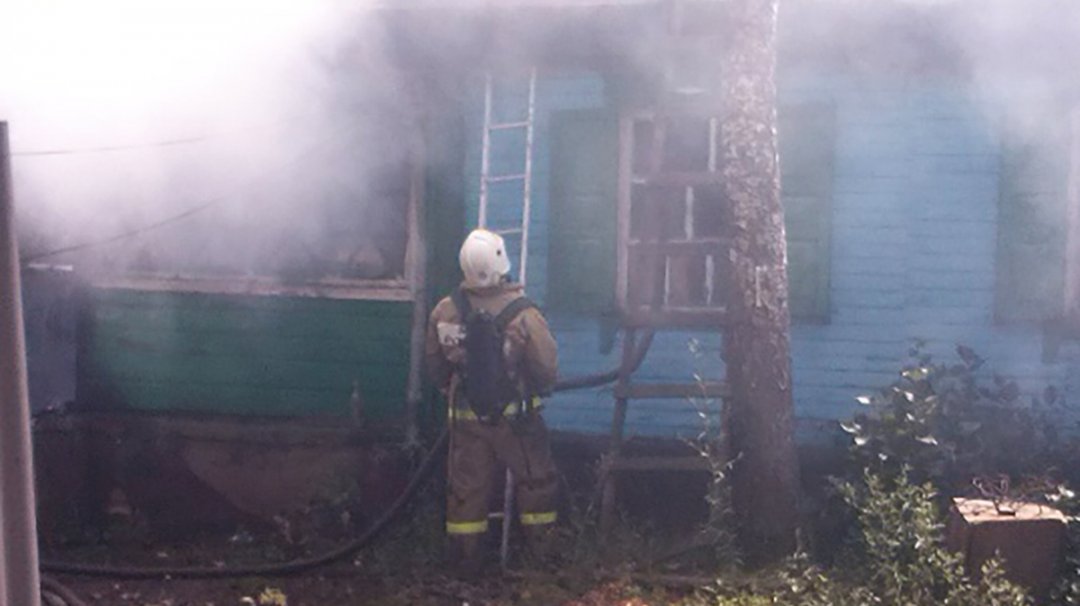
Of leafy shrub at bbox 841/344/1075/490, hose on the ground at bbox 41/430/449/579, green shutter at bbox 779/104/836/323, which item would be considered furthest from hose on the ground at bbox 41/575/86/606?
green shutter at bbox 779/104/836/323

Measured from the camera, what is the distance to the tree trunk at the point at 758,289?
7.08 meters

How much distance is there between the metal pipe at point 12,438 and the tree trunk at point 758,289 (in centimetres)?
454

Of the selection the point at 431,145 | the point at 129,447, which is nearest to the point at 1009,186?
the point at 431,145

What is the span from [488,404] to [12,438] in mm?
3873

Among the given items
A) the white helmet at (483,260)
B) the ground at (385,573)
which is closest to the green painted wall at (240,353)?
the ground at (385,573)

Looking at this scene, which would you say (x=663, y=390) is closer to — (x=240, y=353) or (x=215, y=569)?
(x=215, y=569)

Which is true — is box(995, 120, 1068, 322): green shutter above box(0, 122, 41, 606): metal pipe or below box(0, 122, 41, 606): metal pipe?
above

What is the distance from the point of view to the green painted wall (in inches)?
Result: 344

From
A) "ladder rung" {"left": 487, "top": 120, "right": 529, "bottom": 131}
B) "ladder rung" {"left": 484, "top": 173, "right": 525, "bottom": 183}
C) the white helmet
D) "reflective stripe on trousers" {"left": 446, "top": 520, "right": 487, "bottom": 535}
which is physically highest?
"ladder rung" {"left": 487, "top": 120, "right": 529, "bottom": 131}

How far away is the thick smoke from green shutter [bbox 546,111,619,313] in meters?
1.11

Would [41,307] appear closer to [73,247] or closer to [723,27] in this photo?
[73,247]

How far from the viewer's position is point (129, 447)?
8.80 m

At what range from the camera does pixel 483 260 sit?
7102 millimetres

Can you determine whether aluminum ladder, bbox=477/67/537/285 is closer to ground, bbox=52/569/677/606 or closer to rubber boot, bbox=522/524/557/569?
rubber boot, bbox=522/524/557/569
